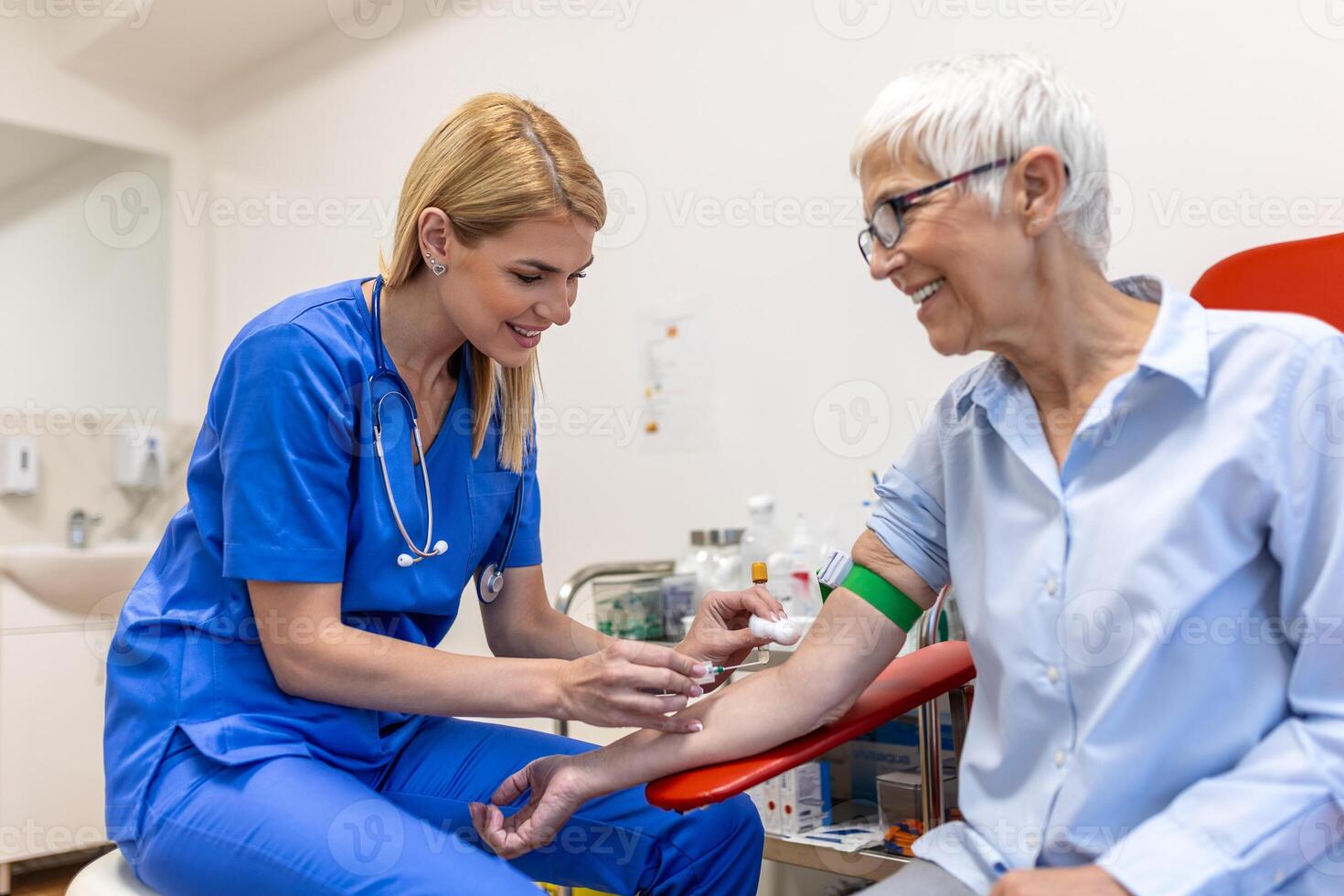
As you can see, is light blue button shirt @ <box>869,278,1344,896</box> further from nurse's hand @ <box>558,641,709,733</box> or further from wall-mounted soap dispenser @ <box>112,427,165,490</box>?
wall-mounted soap dispenser @ <box>112,427,165,490</box>

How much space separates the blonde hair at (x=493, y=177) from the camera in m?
1.28

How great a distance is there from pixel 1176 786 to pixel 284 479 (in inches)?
36.8

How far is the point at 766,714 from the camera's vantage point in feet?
3.93

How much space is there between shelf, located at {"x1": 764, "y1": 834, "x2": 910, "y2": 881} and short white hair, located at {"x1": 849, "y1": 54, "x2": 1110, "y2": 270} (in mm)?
A: 1066

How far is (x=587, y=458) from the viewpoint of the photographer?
277 cm

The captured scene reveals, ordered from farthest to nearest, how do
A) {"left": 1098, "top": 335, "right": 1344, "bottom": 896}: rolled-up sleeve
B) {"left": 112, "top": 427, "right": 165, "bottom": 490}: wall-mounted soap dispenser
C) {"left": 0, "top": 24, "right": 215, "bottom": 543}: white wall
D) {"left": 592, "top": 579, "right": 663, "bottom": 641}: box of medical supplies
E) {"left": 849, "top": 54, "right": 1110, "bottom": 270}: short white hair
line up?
1. {"left": 112, "top": 427, "right": 165, "bottom": 490}: wall-mounted soap dispenser
2. {"left": 0, "top": 24, "right": 215, "bottom": 543}: white wall
3. {"left": 592, "top": 579, "right": 663, "bottom": 641}: box of medical supplies
4. {"left": 849, "top": 54, "right": 1110, "bottom": 270}: short white hair
5. {"left": 1098, "top": 335, "right": 1344, "bottom": 896}: rolled-up sleeve

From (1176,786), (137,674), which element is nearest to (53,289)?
(137,674)

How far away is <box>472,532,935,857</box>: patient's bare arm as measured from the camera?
1.19 metres

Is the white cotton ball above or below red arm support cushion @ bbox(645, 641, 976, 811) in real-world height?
above

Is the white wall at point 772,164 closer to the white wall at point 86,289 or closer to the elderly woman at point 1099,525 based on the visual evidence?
the elderly woman at point 1099,525

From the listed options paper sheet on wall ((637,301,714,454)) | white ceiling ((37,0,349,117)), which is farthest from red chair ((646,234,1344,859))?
white ceiling ((37,0,349,117))

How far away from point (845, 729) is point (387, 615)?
57cm

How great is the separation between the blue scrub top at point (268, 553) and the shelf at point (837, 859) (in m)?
0.74

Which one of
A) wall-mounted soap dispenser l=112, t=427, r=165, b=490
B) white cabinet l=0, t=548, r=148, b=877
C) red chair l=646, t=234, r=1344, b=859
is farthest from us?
wall-mounted soap dispenser l=112, t=427, r=165, b=490
